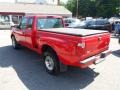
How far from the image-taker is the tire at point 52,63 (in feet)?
Answer: 19.3

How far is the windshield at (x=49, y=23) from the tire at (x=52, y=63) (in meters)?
1.46

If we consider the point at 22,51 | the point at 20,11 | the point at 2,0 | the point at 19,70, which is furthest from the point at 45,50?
the point at 2,0

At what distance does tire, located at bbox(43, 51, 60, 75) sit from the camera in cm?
588

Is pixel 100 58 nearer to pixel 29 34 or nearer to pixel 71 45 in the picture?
pixel 71 45

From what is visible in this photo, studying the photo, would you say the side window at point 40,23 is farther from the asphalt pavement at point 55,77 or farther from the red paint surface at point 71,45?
the asphalt pavement at point 55,77

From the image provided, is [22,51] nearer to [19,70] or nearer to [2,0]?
[19,70]

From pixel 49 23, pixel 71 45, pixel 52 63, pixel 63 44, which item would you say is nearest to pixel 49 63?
pixel 52 63

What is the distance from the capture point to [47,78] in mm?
5953

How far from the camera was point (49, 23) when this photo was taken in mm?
7664

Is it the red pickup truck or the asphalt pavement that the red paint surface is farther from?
the asphalt pavement

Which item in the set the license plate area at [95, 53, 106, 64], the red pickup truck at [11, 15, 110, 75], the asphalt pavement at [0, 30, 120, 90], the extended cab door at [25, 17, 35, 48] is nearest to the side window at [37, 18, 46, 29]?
the red pickup truck at [11, 15, 110, 75]

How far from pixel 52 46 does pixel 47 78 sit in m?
1.05

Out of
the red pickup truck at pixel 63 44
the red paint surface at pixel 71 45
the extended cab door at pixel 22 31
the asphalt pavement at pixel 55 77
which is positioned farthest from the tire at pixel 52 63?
the extended cab door at pixel 22 31

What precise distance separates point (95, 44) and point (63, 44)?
39.6 inches
